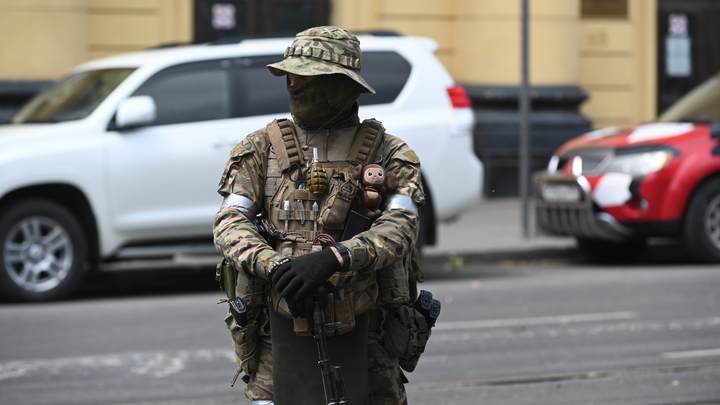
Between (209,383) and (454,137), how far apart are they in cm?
373

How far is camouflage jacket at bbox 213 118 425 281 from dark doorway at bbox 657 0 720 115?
1433 cm

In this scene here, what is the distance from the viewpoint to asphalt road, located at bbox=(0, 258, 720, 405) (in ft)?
18.0

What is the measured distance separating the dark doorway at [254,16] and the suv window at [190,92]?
653 cm

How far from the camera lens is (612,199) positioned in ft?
31.3

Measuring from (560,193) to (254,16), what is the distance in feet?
21.6

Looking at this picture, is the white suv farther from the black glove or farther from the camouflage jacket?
the black glove

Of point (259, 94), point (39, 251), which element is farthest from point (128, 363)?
point (259, 94)

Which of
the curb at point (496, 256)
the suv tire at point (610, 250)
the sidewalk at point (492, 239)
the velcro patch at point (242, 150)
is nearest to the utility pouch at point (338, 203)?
the velcro patch at point (242, 150)

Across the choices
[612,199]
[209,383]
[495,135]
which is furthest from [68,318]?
[495,135]

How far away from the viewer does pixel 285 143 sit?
3059mm

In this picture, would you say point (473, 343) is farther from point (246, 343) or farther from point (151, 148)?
point (246, 343)

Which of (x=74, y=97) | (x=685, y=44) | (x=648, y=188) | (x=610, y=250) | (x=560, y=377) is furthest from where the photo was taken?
(x=685, y=44)

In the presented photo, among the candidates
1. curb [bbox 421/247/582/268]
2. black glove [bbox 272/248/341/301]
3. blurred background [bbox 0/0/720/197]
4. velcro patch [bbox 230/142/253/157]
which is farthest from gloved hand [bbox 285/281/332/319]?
blurred background [bbox 0/0/720/197]

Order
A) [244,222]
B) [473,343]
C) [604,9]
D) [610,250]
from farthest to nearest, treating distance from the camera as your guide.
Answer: [604,9]
[610,250]
[473,343]
[244,222]
